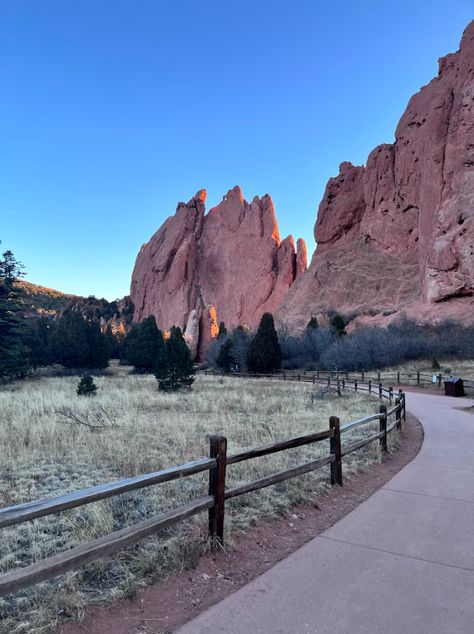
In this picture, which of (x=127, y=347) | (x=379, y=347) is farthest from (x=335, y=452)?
(x=127, y=347)

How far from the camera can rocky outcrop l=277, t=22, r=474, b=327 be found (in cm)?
4828

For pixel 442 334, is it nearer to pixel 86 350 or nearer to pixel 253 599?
pixel 86 350

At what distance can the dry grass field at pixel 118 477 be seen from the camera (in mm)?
3697

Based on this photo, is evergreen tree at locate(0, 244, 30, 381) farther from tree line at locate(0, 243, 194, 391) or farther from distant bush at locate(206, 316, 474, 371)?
distant bush at locate(206, 316, 474, 371)

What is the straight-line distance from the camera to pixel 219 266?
9288 cm

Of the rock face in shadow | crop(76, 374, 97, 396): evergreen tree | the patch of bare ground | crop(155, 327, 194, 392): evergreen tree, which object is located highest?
the rock face in shadow

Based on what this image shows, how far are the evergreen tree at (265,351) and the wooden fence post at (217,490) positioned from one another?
40093mm

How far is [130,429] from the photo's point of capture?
11.9 m

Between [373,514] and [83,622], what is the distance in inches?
153

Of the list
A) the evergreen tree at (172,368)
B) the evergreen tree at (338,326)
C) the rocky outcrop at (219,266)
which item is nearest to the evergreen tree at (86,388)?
the evergreen tree at (172,368)

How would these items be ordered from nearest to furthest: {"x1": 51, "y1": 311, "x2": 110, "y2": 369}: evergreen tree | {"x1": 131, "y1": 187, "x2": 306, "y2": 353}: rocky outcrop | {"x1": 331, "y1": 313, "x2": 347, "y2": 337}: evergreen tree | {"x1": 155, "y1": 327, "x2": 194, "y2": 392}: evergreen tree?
{"x1": 155, "y1": 327, "x2": 194, "y2": 392}: evergreen tree
{"x1": 51, "y1": 311, "x2": 110, "y2": 369}: evergreen tree
{"x1": 331, "y1": 313, "x2": 347, "y2": 337}: evergreen tree
{"x1": 131, "y1": 187, "x2": 306, "y2": 353}: rocky outcrop

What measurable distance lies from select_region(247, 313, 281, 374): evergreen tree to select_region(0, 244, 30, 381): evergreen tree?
73.7ft

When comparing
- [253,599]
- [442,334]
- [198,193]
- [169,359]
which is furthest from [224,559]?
[198,193]

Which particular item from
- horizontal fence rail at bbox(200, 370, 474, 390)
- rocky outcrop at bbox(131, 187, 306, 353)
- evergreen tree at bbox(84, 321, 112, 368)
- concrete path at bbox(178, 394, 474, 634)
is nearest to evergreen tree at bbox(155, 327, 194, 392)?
horizontal fence rail at bbox(200, 370, 474, 390)
